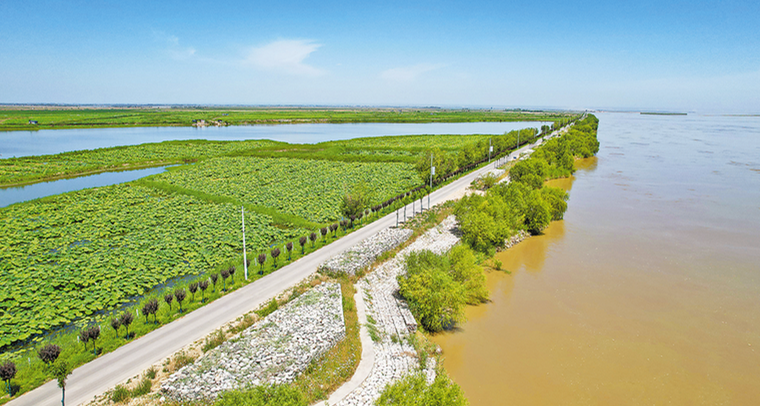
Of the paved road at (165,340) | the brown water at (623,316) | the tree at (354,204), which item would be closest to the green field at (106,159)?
the tree at (354,204)

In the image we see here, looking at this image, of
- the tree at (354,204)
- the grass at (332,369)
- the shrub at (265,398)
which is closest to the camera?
the shrub at (265,398)

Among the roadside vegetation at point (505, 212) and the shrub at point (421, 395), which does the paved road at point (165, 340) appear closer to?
the shrub at point (421, 395)

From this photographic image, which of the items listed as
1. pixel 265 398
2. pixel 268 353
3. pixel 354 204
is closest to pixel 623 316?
pixel 268 353

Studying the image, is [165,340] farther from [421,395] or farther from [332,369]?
[421,395]

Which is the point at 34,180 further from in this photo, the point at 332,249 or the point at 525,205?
the point at 525,205

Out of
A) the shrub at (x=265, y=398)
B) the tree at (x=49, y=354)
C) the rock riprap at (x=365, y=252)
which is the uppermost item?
the shrub at (x=265, y=398)

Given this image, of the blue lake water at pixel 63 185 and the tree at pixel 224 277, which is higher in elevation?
the blue lake water at pixel 63 185
